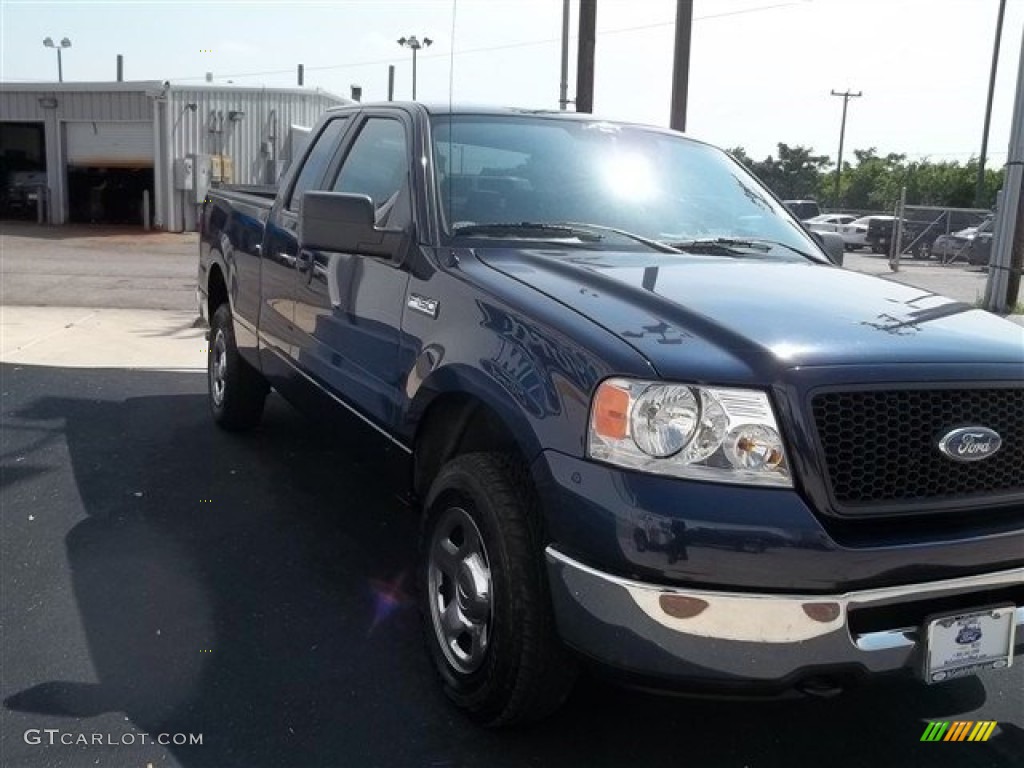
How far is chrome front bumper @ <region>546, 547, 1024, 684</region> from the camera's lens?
7.73 ft

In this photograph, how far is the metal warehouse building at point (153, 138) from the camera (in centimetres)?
2650

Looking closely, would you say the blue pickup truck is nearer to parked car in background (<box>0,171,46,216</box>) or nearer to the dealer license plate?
the dealer license plate

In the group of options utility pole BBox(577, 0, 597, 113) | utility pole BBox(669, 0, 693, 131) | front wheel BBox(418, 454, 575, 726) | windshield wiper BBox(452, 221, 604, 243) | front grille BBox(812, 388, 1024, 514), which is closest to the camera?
front grille BBox(812, 388, 1024, 514)

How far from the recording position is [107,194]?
101 ft

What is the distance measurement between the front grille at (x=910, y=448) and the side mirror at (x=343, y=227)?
174cm

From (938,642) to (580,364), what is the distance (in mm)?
1121

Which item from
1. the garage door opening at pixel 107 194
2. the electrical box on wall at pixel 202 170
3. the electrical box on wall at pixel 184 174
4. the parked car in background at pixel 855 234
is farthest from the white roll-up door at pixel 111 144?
the parked car in background at pixel 855 234

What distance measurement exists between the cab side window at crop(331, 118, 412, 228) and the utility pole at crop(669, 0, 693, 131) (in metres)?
10.4

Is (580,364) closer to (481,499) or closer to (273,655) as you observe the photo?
(481,499)

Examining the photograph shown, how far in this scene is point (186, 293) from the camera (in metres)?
14.5

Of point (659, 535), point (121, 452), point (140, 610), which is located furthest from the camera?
point (121, 452)

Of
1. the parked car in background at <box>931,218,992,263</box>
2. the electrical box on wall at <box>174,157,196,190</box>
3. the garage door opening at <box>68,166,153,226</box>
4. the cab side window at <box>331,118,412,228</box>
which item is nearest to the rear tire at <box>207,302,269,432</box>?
the cab side window at <box>331,118,412,228</box>

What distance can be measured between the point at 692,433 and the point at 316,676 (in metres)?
1.65

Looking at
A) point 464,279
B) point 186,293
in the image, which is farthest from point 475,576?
point 186,293
